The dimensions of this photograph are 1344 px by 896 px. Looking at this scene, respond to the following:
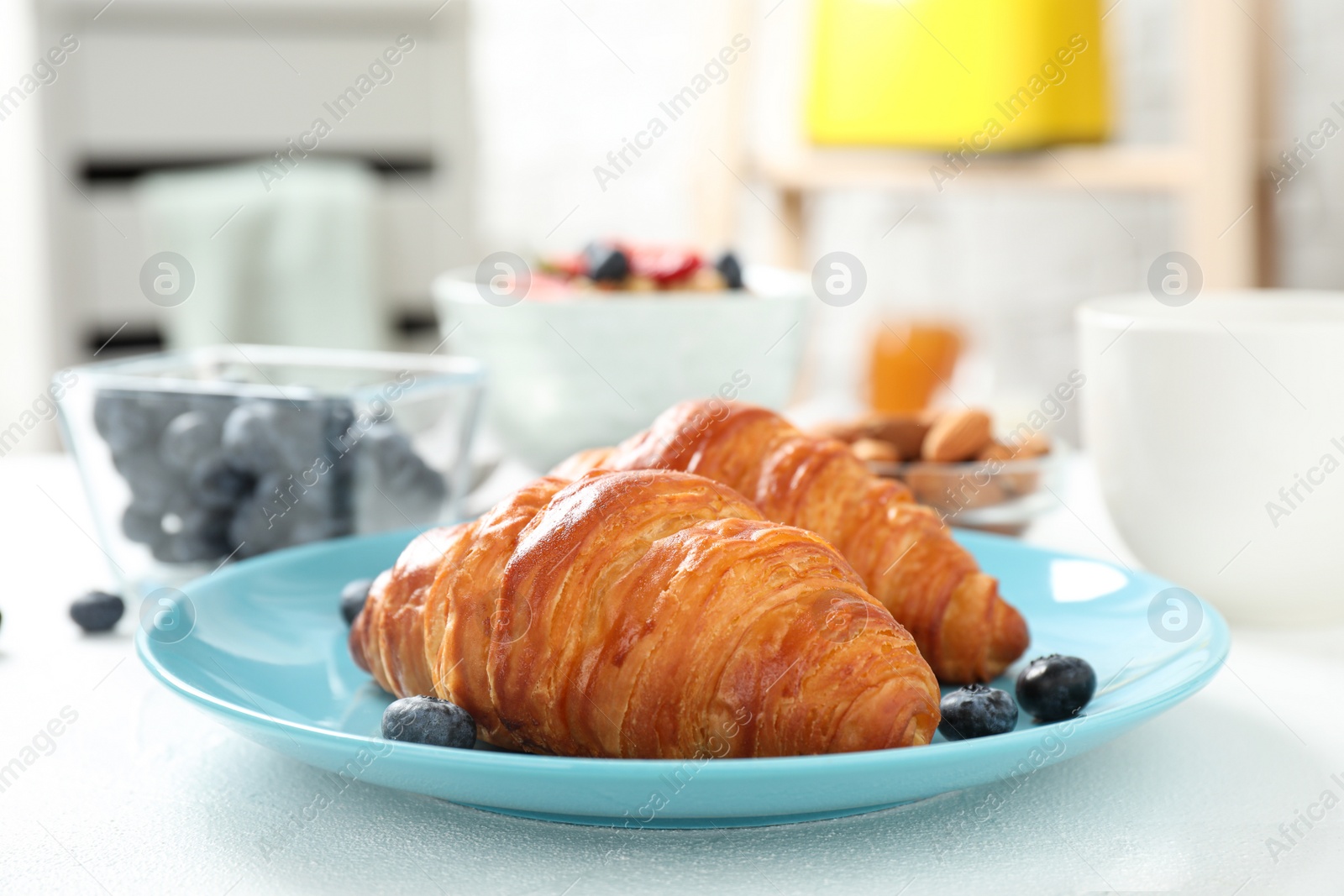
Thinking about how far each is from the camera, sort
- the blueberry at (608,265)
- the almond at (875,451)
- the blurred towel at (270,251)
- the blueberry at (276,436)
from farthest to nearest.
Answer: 1. the blurred towel at (270,251)
2. the blueberry at (608,265)
3. the almond at (875,451)
4. the blueberry at (276,436)

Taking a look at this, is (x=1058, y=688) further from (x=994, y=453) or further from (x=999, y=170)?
(x=999, y=170)

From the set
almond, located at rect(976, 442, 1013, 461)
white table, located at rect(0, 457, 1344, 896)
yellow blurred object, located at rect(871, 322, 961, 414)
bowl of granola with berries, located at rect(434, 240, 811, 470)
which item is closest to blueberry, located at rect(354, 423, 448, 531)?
bowl of granola with berries, located at rect(434, 240, 811, 470)

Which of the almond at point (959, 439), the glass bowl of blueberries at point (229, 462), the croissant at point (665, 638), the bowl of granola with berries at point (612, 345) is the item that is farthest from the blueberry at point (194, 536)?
the almond at point (959, 439)

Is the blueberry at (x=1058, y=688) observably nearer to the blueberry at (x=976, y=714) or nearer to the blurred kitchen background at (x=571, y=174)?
the blueberry at (x=976, y=714)

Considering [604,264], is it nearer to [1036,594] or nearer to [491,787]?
[1036,594]

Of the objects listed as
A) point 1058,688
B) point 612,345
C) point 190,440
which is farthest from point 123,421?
point 1058,688

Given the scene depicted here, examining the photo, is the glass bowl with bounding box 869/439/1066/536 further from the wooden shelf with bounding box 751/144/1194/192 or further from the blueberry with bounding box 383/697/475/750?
the wooden shelf with bounding box 751/144/1194/192

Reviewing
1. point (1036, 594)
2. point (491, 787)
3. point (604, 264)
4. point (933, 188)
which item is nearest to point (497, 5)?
point (933, 188)
